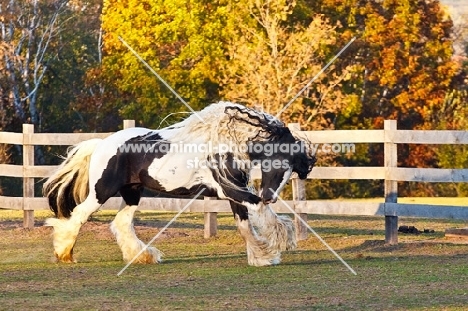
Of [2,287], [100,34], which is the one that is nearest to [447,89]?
[100,34]

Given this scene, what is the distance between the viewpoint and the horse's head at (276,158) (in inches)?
390

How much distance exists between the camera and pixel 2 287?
862 centimetres

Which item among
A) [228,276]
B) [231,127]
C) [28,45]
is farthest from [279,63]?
[228,276]

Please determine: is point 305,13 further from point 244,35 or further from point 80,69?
point 80,69

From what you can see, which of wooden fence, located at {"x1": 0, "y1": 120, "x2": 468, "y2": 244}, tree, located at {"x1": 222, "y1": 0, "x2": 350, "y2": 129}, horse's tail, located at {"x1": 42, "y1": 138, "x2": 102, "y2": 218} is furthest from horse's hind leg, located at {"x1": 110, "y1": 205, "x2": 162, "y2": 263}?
tree, located at {"x1": 222, "y1": 0, "x2": 350, "y2": 129}

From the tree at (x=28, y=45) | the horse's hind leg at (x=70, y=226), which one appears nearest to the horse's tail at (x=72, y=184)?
the horse's hind leg at (x=70, y=226)

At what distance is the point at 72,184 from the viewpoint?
35.1 feet

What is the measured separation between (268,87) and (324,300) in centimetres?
1891

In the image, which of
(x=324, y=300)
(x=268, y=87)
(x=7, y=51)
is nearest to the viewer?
(x=324, y=300)

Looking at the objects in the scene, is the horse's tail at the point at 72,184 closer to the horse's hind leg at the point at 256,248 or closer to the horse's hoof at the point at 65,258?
the horse's hoof at the point at 65,258

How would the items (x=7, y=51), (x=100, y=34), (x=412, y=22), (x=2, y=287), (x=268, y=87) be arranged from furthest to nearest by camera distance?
1. (x=100, y=34)
2. (x=412, y=22)
3. (x=7, y=51)
4. (x=268, y=87)
5. (x=2, y=287)

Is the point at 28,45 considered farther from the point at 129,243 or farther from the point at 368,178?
the point at 129,243

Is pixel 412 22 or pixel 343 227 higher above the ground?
pixel 412 22

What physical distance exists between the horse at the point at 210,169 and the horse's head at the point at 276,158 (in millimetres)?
10
